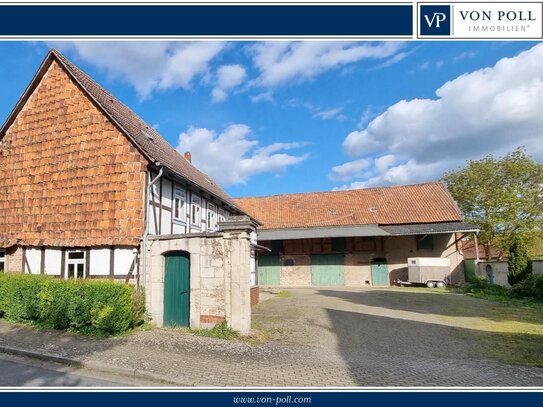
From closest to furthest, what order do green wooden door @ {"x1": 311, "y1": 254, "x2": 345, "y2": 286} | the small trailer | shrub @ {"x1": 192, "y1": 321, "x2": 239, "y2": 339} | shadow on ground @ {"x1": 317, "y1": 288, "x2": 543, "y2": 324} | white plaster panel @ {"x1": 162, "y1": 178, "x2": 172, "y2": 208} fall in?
shrub @ {"x1": 192, "y1": 321, "x2": 239, "y2": 339}, white plaster panel @ {"x1": 162, "y1": 178, "x2": 172, "y2": 208}, shadow on ground @ {"x1": 317, "y1": 288, "x2": 543, "y2": 324}, the small trailer, green wooden door @ {"x1": 311, "y1": 254, "x2": 345, "y2": 286}

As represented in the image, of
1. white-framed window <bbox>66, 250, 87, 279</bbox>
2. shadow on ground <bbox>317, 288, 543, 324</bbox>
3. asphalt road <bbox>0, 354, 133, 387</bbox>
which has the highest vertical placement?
white-framed window <bbox>66, 250, 87, 279</bbox>

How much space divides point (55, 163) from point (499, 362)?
46.2 ft

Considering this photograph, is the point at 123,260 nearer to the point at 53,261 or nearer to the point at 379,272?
the point at 53,261

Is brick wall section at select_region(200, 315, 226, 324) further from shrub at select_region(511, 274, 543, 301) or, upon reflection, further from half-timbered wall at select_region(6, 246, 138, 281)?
shrub at select_region(511, 274, 543, 301)

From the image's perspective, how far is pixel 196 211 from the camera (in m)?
15.4

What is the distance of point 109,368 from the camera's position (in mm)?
6582

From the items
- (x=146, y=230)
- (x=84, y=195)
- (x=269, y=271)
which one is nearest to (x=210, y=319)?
(x=146, y=230)

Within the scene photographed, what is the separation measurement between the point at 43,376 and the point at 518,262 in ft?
69.5

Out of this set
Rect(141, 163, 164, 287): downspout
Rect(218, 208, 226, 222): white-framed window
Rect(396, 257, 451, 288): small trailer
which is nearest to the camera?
Rect(141, 163, 164, 287): downspout

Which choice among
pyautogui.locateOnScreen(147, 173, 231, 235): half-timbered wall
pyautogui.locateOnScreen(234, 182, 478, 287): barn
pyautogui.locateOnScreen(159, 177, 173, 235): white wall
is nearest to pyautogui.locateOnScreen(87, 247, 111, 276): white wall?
pyautogui.locateOnScreen(147, 173, 231, 235): half-timbered wall

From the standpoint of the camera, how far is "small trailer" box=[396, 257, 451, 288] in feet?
80.0

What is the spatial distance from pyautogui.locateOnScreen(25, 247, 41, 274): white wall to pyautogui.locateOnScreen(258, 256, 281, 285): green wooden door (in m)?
18.0

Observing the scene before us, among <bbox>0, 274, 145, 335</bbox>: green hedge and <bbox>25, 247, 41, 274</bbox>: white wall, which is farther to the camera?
<bbox>25, 247, 41, 274</bbox>: white wall

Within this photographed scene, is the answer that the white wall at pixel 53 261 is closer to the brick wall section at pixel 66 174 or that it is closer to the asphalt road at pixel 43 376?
the brick wall section at pixel 66 174
